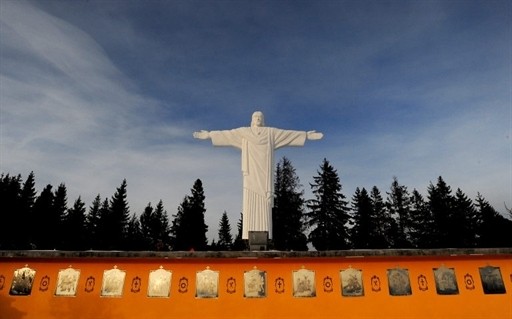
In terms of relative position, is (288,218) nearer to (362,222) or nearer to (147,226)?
(362,222)

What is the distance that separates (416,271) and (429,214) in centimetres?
3701

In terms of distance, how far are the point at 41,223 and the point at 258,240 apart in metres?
43.3

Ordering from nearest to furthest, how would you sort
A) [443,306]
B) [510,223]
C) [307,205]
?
1. [443,306]
2. [510,223]
3. [307,205]

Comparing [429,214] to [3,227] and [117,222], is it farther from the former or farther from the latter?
[3,227]

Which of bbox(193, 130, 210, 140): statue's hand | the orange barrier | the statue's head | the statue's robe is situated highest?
the statue's head

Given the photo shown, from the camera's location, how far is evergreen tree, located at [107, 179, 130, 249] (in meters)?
48.5

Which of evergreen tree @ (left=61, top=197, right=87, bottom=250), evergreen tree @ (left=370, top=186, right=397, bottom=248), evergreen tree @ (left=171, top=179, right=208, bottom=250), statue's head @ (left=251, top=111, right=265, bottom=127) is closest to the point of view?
statue's head @ (left=251, top=111, right=265, bottom=127)

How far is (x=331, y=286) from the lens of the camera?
10648 millimetres

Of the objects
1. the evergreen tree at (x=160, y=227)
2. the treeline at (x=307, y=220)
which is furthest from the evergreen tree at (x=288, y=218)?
the evergreen tree at (x=160, y=227)

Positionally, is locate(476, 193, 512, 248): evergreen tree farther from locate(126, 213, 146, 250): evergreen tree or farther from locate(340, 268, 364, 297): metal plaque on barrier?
locate(126, 213, 146, 250): evergreen tree

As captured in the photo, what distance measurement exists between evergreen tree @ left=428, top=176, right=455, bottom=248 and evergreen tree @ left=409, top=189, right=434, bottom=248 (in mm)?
602

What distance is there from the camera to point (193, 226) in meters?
47.4

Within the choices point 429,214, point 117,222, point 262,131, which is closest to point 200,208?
point 117,222

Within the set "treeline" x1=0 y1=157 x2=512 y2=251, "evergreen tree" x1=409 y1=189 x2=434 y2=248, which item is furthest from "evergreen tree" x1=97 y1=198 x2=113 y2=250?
"evergreen tree" x1=409 y1=189 x2=434 y2=248
